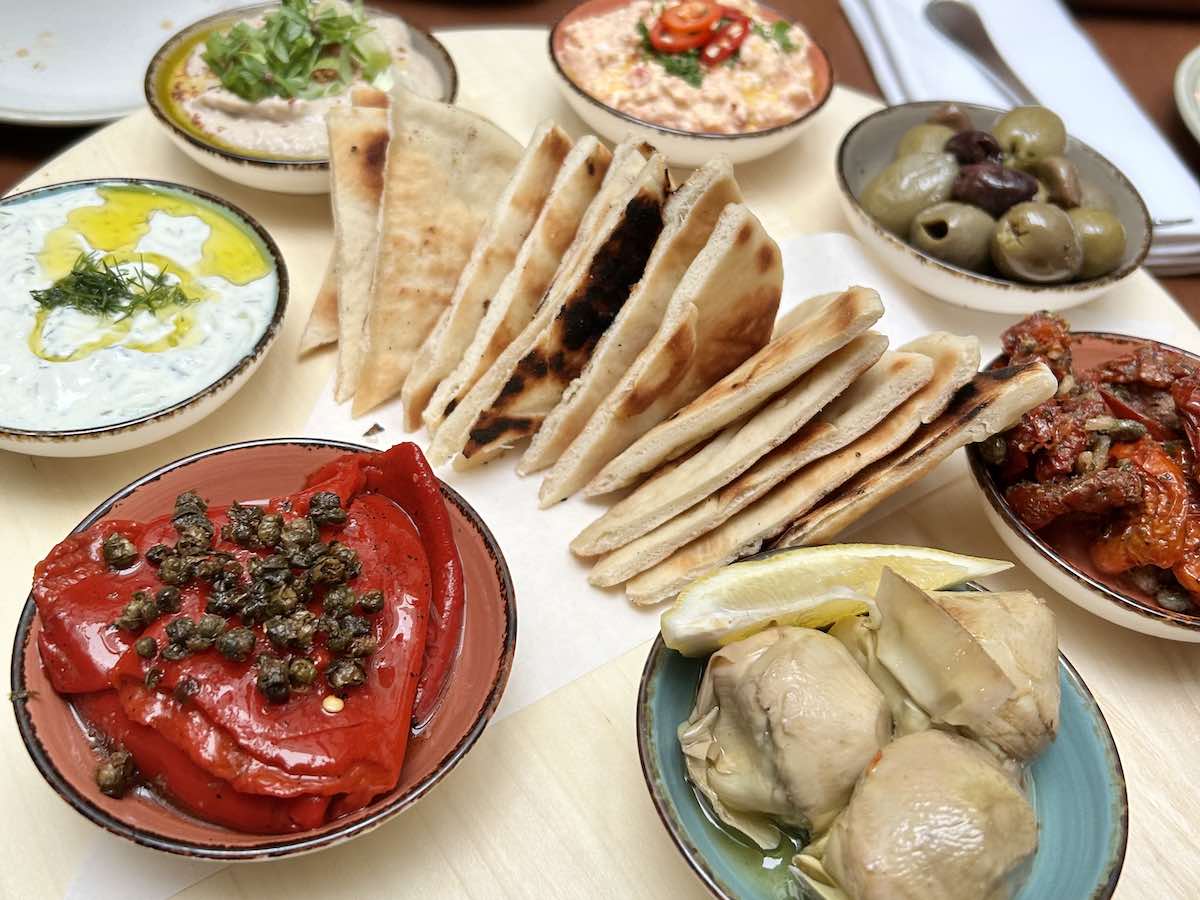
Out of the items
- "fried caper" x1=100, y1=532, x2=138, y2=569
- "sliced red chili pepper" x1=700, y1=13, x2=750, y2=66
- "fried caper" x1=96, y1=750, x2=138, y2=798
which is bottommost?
"fried caper" x1=96, y1=750, x2=138, y2=798

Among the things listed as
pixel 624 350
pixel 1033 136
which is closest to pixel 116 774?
pixel 624 350

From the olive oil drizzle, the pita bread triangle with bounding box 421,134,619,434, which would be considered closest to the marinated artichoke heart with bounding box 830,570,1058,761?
the pita bread triangle with bounding box 421,134,619,434

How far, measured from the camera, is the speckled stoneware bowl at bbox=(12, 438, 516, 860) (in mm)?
1614

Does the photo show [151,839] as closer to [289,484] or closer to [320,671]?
[320,671]

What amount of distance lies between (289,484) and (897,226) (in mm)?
2070

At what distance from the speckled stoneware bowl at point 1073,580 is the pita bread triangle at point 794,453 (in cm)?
30

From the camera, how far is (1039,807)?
1.78 m

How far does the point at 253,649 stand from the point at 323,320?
1.28m

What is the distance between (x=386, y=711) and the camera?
5.73 feet

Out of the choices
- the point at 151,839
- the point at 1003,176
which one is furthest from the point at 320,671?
the point at 1003,176

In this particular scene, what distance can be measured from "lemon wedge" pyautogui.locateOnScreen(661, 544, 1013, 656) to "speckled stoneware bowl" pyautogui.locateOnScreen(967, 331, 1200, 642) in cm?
38

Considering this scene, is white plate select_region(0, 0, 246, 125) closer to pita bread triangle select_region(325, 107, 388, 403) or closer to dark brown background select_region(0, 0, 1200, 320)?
dark brown background select_region(0, 0, 1200, 320)

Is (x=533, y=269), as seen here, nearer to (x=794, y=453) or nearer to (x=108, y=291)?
(x=794, y=453)

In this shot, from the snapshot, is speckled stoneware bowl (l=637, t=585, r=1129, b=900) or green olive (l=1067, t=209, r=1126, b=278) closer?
speckled stoneware bowl (l=637, t=585, r=1129, b=900)
